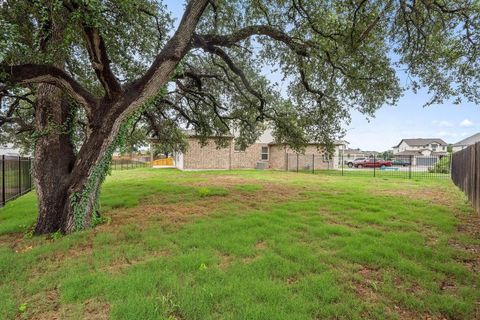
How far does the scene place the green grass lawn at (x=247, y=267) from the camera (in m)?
2.55

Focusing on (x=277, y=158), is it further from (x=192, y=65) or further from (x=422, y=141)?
(x=422, y=141)

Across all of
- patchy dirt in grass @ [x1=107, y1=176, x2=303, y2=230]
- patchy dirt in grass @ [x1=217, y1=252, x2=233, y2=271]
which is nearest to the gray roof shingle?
patchy dirt in grass @ [x1=107, y1=176, x2=303, y2=230]

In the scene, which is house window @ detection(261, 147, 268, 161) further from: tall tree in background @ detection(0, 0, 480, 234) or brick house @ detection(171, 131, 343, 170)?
tall tree in background @ detection(0, 0, 480, 234)

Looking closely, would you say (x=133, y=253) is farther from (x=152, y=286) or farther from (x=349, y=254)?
(x=349, y=254)

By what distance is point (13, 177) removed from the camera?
362 inches

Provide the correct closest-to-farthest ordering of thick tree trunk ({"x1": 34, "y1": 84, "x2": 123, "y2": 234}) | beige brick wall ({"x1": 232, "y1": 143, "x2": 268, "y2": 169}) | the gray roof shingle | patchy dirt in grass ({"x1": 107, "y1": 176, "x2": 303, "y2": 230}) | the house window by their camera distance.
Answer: thick tree trunk ({"x1": 34, "y1": 84, "x2": 123, "y2": 234})
patchy dirt in grass ({"x1": 107, "y1": 176, "x2": 303, "y2": 230})
beige brick wall ({"x1": 232, "y1": 143, "x2": 268, "y2": 169})
the house window
the gray roof shingle

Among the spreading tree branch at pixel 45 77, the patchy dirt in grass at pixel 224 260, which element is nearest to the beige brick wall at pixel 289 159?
the spreading tree branch at pixel 45 77

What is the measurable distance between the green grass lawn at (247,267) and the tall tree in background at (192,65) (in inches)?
55.5

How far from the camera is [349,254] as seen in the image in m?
3.77

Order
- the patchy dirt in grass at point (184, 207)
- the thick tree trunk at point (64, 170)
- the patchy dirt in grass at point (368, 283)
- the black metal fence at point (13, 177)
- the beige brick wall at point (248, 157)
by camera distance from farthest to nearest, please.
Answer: the beige brick wall at point (248, 157), the black metal fence at point (13, 177), the patchy dirt in grass at point (184, 207), the thick tree trunk at point (64, 170), the patchy dirt in grass at point (368, 283)

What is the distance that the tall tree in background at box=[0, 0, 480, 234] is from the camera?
15.0ft

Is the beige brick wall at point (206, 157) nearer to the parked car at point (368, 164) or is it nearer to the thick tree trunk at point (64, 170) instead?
the thick tree trunk at point (64, 170)

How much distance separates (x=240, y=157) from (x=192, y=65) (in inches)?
551

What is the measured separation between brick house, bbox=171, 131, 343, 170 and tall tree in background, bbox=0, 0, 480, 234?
36.0 feet
